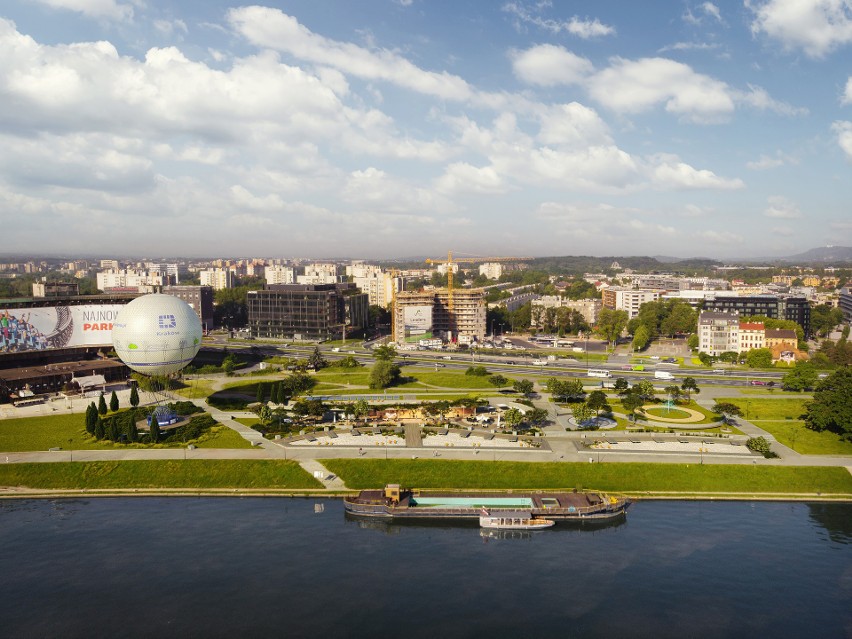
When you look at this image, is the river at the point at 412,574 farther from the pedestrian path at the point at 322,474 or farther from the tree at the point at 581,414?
the tree at the point at 581,414

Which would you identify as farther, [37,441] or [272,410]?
[272,410]

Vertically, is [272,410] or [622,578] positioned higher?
[272,410]

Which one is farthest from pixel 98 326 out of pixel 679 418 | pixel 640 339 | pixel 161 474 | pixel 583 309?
pixel 583 309

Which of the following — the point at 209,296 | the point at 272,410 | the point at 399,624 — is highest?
the point at 209,296

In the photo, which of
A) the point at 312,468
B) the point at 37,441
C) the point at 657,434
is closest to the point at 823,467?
the point at 657,434

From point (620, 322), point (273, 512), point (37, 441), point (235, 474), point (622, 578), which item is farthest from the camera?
point (620, 322)

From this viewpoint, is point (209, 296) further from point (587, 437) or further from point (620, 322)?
point (587, 437)

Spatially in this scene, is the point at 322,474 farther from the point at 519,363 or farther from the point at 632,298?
the point at 632,298
